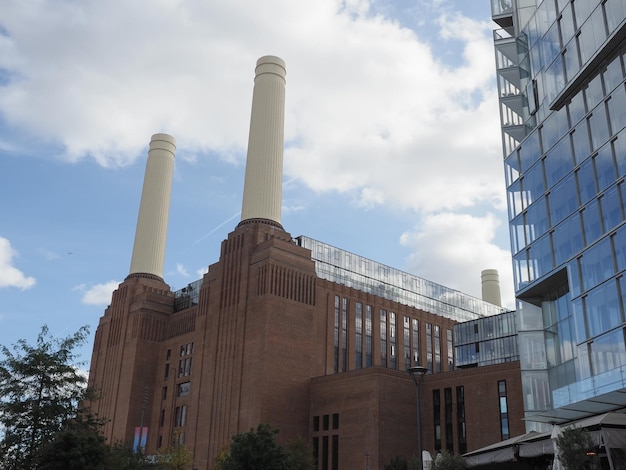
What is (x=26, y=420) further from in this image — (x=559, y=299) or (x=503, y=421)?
(x=503, y=421)

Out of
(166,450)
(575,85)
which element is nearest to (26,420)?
(575,85)

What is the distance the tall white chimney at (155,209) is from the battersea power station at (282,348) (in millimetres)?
227

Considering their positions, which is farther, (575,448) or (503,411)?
(503,411)

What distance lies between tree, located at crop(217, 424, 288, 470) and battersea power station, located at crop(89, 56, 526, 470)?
58.4 ft

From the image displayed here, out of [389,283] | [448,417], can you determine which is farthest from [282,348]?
[389,283]

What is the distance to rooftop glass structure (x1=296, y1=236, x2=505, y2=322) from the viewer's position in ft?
310

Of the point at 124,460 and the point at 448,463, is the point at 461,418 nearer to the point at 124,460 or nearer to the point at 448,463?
the point at 448,463

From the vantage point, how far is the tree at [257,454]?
137 feet

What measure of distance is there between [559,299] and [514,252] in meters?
4.70

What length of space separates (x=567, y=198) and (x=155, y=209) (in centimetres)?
7967

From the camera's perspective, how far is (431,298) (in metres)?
110

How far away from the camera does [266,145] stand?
89438mm

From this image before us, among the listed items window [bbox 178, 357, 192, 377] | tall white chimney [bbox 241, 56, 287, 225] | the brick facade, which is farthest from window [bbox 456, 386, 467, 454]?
window [bbox 178, 357, 192, 377]

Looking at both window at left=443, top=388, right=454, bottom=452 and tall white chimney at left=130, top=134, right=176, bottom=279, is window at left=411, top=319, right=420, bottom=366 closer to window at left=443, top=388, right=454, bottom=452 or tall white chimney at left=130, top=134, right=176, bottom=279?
window at left=443, top=388, right=454, bottom=452
